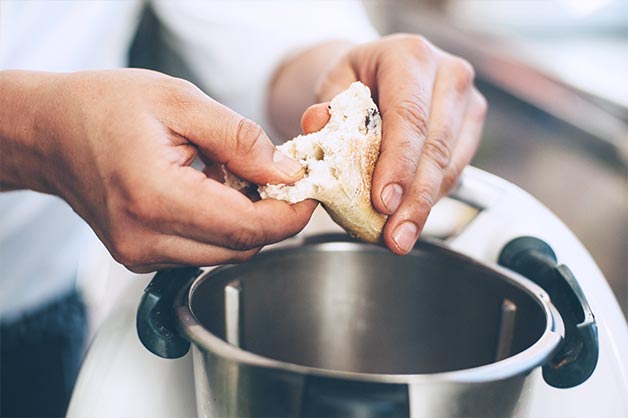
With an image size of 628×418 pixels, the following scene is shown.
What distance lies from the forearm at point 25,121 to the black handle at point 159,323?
0.11 metres

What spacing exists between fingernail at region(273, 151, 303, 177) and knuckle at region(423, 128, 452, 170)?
133 mm

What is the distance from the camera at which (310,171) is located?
42cm

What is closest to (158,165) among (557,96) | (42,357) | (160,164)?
(160,164)

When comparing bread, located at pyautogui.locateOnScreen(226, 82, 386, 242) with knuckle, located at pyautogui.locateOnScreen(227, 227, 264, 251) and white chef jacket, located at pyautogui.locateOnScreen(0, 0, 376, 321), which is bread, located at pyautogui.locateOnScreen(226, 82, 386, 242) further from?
white chef jacket, located at pyautogui.locateOnScreen(0, 0, 376, 321)

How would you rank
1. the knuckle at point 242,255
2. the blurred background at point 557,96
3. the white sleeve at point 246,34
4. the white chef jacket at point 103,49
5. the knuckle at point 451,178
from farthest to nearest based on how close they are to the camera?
the blurred background at point 557,96 < the white sleeve at point 246,34 < the white chef jacket at point 103,49 < the knuckle at point 451,178 < the knuckle at point 242,255

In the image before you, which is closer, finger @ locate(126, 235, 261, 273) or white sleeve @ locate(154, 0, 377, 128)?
finger @ locate(126, 235, 261, 273)

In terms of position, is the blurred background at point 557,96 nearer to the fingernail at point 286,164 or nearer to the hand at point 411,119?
the hand at point 411,119

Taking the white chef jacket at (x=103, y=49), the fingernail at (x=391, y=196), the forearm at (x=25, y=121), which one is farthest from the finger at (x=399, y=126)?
the white chef jacket at (x=103, y=49)

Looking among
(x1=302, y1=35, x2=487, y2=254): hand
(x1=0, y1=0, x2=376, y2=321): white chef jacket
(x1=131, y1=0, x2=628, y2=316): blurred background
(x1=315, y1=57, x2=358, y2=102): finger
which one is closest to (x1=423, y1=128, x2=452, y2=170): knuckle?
(x1=302, y1=35, x2=487, y2=254): hand

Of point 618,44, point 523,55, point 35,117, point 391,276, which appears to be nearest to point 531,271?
point 391,276

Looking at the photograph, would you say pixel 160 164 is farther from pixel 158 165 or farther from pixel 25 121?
pixel 25 121

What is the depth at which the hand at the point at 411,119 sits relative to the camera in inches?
18.3

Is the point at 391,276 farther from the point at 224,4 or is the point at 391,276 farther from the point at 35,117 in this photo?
the point at 224,4

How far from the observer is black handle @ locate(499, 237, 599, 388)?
393 millimetres
